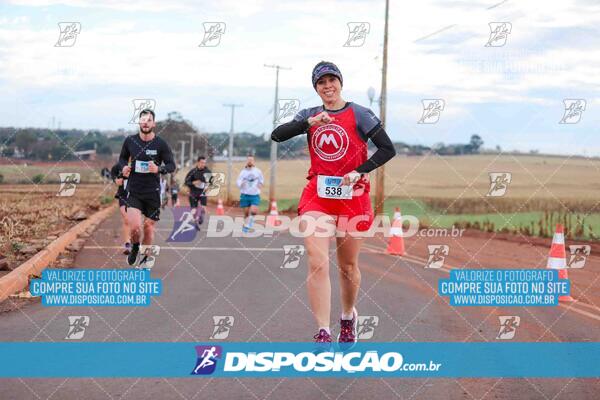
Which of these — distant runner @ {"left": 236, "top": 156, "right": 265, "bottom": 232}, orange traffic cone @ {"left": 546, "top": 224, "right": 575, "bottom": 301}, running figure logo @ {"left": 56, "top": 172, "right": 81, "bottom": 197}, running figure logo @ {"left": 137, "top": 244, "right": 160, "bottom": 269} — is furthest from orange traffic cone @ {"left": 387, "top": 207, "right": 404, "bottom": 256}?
running figure logo @ {"left": 56, "top": 172, "right": 81, "bottom": 197}

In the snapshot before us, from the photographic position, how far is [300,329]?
27.2 ft

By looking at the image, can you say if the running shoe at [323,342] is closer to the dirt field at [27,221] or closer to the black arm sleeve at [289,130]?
the black arm sleeve at [289,130]

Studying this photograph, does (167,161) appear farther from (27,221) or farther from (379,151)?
(27,221)

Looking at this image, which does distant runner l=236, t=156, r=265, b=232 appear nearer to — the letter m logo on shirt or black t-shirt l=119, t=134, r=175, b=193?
black t-shirt l=119, t=134, r=175, b=193

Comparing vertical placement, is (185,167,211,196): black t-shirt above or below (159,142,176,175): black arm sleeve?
below

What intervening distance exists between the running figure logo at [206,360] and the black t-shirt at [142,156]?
5.77 meters

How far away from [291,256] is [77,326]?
27.2 feet

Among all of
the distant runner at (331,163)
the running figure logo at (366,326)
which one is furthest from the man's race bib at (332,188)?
the running figure logo at (366,326)

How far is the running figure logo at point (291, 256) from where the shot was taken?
48.3 feet

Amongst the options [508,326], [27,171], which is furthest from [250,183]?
[508,326]

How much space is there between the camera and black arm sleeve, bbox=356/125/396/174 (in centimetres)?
641

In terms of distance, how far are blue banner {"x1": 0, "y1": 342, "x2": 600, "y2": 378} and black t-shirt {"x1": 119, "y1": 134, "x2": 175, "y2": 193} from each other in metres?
5.50

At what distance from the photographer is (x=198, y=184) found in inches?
840

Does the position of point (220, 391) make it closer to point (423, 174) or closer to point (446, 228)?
point (446, 228)
